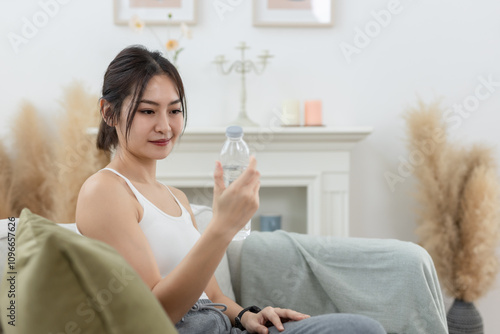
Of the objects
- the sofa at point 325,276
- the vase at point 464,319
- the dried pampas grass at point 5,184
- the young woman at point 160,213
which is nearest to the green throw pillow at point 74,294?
the sofa at point 325,276

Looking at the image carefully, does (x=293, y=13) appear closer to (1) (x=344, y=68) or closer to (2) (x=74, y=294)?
(1) (x=344, y=68)

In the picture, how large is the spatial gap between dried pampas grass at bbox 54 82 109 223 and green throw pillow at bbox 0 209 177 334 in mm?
1836

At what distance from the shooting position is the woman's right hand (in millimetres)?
1029

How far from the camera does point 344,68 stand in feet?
9.71

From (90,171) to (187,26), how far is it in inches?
35.1

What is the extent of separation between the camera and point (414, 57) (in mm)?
2994

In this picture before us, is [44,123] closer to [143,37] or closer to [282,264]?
[143,37]

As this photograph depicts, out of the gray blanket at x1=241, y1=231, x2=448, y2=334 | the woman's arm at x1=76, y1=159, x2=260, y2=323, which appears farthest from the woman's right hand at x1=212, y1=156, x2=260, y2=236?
the gray blanket at x1=241, y1=231, x2=448, y2=334

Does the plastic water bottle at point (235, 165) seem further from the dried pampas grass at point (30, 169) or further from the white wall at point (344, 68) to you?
the dried pampas grass at point (30, 169)

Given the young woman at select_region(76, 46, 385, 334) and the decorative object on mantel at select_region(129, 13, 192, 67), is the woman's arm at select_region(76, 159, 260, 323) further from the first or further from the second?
the decorative object on mantel at select_region(129, 13, 192, 67)

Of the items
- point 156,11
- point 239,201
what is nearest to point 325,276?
point 239,201

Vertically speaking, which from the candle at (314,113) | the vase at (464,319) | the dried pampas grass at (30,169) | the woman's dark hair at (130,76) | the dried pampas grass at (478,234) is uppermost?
the woman's dark hair at (130,76)

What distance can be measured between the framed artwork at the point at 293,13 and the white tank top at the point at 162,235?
6.08 ft

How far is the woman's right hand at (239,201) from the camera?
1.03 meters
